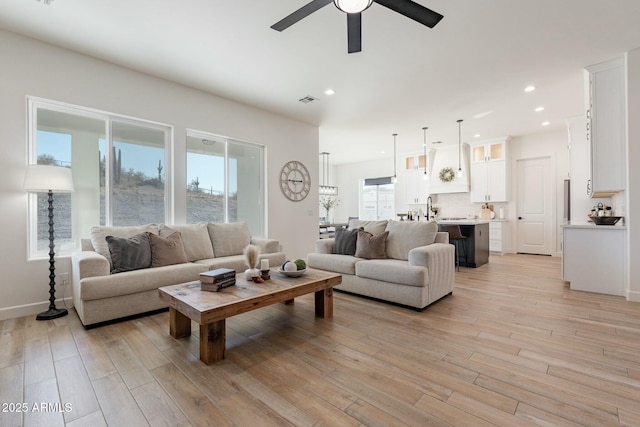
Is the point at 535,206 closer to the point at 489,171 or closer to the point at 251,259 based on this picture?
the point at 489,171

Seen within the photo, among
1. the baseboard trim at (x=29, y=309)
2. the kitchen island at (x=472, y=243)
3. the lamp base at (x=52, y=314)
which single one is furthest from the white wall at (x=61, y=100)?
the kitchen island at (x=472, y=243)

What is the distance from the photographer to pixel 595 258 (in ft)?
12.1

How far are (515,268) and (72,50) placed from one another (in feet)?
23.7

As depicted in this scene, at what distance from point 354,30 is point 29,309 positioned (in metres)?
4.12

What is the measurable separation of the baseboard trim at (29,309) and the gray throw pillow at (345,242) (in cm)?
315

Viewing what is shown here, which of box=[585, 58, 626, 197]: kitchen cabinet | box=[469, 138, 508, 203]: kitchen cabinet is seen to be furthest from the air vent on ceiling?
box=[469, 138, 508, 203]: kitchen cabinet

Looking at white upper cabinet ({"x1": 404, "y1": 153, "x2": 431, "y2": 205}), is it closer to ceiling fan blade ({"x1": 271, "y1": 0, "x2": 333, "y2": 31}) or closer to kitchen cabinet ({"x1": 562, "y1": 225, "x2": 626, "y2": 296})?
kitchen cabinet ({"x1": 562, "y1": 225, "x2": 626, "y2": 296})

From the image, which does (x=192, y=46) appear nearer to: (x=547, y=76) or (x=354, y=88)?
(x=354, y=88)

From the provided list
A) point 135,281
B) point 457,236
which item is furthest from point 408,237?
point 135,281

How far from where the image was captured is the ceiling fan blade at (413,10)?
1983 millimetres

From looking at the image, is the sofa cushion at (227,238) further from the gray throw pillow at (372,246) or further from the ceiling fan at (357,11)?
the ceiling fan at (357,11)

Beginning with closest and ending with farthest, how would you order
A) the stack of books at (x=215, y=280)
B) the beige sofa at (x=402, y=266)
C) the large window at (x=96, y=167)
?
the stack of books at (x=215, y=280)
the beige sofa at (x=402, y=266)
the large window at (x=96, y=167)

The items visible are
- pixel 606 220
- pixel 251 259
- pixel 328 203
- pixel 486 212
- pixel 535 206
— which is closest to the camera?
pixel 251 259

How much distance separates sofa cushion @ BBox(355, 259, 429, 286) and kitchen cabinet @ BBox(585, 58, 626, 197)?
9.00 feet
